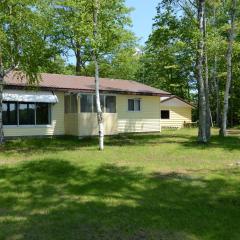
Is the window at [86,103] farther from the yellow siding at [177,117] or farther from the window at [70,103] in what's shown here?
the yellow siding at [177,117]

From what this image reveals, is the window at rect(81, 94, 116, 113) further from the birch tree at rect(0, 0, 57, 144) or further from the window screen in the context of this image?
the birch tree at rect(0, 0, 57, 144)

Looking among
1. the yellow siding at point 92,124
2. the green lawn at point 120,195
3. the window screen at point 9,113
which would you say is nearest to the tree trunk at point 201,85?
the green lawn at point 120,195

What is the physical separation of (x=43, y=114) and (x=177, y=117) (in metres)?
17.9

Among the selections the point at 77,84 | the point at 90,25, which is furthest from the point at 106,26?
the point at 77,84

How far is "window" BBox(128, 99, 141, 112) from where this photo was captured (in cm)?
3042

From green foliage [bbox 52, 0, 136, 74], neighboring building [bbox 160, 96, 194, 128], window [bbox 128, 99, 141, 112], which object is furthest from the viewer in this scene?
neighboring building [bbox 160, 96, 194, 128]

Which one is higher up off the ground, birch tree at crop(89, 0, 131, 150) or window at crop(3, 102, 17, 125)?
birch tree at crop(89, 0, 131, 150)

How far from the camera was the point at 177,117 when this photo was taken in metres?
40.9

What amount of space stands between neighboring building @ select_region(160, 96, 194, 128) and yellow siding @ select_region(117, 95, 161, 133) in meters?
7.22

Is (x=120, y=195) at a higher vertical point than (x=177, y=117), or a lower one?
lower

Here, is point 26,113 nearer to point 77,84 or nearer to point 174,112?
point 77,84

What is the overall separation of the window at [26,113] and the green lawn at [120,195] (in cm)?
661

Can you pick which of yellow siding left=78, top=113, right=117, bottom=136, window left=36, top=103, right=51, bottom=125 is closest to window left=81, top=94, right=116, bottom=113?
yellow siding left=78, top=113, right=117, bottom=136

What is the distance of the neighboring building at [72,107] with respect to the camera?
24.3 m
